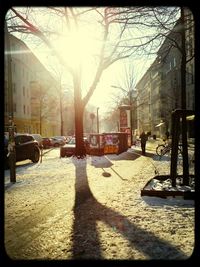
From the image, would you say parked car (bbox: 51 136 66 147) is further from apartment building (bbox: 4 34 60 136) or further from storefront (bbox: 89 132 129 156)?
storefront (bbox: 89 132 129 156)

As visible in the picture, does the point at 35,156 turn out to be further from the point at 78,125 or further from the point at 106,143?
the point at 106,143

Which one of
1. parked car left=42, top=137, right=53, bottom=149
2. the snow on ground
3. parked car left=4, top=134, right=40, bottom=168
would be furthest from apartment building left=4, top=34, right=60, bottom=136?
the snow on ground

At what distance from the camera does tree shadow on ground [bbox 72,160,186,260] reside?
4.31m

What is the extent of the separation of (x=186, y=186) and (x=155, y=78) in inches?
2956

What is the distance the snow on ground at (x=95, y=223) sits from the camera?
4438 mm

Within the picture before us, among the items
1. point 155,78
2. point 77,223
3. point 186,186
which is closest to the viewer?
point 77,223

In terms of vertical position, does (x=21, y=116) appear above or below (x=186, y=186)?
above

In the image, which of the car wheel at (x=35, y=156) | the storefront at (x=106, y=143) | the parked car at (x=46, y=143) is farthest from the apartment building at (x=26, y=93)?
the car wheel at (x=35, y=156)

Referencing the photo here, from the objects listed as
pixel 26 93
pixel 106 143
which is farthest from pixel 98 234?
pixel 26 93
